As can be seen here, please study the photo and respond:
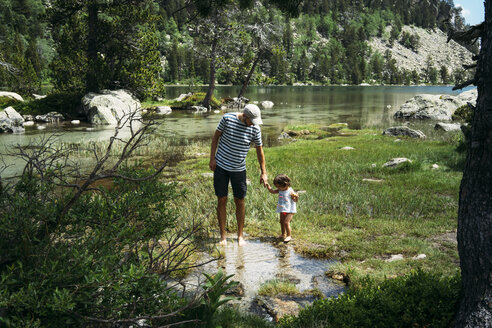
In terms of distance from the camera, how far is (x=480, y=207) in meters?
3.50

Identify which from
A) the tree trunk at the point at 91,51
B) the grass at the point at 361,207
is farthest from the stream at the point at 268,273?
the tree trunk at the point at 91,51

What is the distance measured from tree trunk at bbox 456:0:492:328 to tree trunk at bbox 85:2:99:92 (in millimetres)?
34350

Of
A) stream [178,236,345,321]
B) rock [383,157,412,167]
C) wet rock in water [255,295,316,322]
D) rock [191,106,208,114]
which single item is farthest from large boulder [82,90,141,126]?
wet rock in water [255,295,316,322]

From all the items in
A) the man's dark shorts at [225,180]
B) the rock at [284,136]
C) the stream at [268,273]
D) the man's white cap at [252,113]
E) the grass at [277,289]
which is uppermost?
the man's white cap at [252,113]

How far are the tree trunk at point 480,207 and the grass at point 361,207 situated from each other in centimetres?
223

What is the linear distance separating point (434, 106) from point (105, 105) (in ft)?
97.9

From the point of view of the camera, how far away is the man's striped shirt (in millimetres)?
6977

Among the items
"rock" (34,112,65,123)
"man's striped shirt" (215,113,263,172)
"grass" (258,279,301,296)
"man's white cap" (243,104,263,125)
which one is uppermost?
"man's white cap" (243,104,263,125)

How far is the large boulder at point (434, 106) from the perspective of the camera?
3456cm

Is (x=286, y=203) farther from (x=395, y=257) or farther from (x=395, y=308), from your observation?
(x=395, y=308)

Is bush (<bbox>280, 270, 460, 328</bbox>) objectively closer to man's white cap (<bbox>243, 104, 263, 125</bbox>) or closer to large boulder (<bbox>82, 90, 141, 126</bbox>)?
man's white cap (<bbox>243, 104, 263, 125</bbox>)

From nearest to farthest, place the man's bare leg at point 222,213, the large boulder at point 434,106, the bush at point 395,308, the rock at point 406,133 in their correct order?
1. the bush at point 395,308
2. the man's bare leg at point 222,213
3. the rock at point 406,133
4. the large boulder at point 434,106

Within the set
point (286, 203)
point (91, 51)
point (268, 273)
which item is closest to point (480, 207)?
point (268, 273)

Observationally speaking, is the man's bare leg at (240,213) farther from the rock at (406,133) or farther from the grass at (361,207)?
the rock at (406,133)
